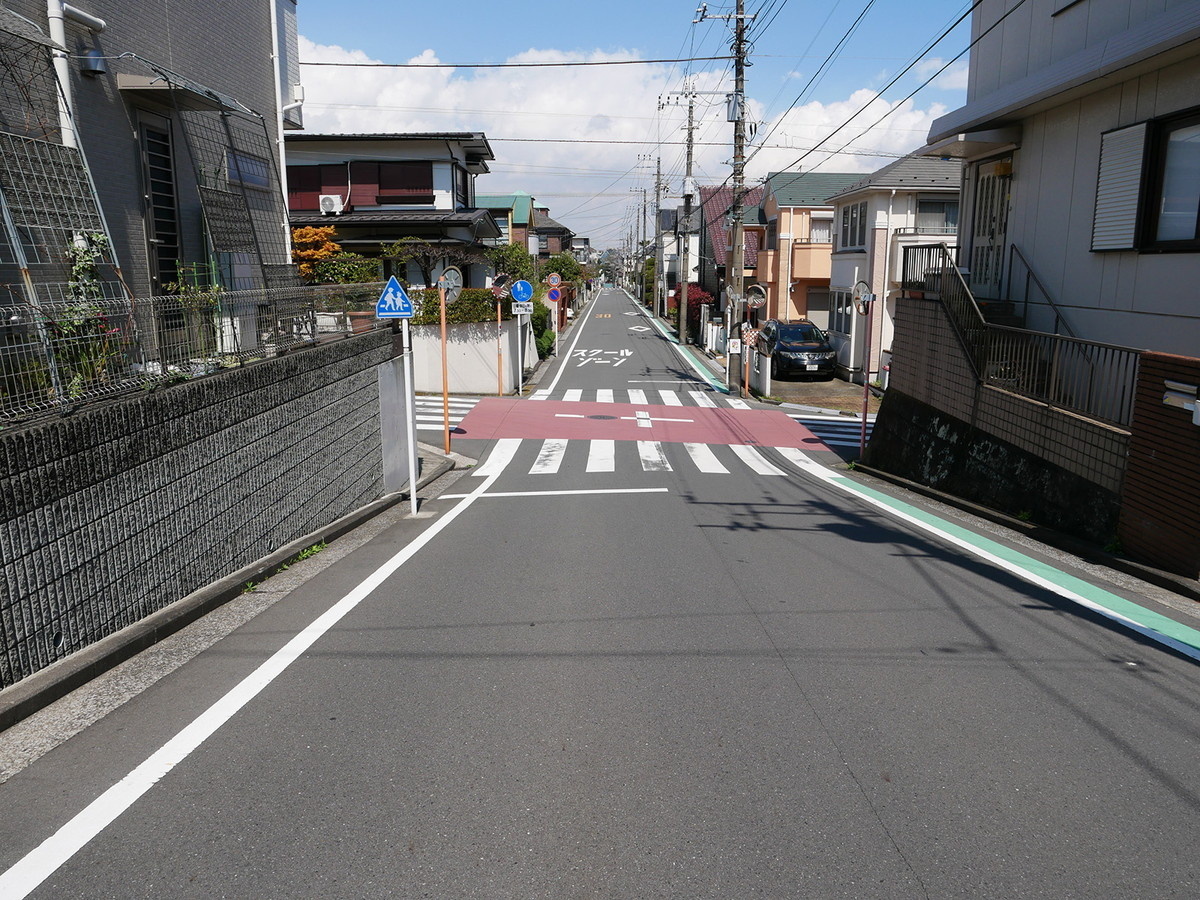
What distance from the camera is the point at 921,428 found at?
1455 cm

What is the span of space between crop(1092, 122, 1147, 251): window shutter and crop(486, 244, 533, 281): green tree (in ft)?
94.8

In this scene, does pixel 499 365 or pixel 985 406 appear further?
pixel 499 365

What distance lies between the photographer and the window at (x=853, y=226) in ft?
99.7

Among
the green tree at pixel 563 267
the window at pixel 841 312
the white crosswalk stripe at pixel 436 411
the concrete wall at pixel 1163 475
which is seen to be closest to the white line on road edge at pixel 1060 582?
the concrete wall at pixel 1163 475

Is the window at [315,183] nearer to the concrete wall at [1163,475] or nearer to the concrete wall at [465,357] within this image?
the concrete wall at [465,357]

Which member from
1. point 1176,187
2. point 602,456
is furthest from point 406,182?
point 1176,187

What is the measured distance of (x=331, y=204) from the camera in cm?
3394

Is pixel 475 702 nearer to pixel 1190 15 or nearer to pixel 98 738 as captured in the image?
pixel 98 738

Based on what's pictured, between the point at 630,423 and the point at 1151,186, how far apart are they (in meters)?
13.4

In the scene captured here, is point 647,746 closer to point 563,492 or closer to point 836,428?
point 563,492

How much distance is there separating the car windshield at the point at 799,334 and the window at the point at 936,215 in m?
5.26

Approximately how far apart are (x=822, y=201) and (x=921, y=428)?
2653 centimetres

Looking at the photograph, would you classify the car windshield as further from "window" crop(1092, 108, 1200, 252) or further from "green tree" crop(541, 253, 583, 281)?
"green tree" crop(541, 253, 583, 281)

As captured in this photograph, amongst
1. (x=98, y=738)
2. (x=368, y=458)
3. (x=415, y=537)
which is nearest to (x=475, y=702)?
(x=98, y=738)
